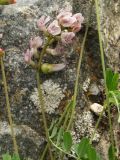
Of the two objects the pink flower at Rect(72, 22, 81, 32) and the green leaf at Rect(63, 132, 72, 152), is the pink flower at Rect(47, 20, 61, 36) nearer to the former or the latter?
the pink flower at Rect(72, 22, 81, 32)

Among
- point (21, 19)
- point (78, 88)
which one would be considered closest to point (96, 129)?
point (78, 88)

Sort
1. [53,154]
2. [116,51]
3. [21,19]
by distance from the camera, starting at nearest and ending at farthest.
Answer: [53,154], [21,19], [116,51]

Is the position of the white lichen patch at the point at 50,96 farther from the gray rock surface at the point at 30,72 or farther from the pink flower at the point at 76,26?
the pink flower at the point at 76,26

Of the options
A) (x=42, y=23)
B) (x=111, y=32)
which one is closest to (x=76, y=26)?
(x=42, y=23)

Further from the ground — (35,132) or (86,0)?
(86,0)

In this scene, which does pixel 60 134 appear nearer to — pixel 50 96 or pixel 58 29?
pixel 50 96

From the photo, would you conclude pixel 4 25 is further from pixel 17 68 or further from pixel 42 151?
pixel 42 151
